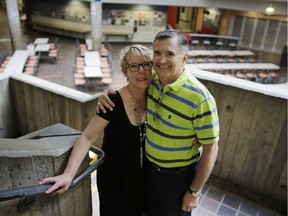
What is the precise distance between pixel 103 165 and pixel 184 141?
2.33ft

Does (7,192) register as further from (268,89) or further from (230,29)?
(230,29)

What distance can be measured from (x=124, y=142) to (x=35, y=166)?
657 mm

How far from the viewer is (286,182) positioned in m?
3.36

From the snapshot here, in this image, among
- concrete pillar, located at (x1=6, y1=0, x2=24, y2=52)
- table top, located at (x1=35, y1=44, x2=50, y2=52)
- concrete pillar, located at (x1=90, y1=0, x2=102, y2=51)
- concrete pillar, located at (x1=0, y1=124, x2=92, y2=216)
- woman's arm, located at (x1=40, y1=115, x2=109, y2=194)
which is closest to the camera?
concrete pillar, located at (x1=0, y1=124, x2=92, y2=216)

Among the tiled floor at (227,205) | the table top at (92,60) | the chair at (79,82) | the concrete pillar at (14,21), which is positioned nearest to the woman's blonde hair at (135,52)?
the tiled floor at (227,205)

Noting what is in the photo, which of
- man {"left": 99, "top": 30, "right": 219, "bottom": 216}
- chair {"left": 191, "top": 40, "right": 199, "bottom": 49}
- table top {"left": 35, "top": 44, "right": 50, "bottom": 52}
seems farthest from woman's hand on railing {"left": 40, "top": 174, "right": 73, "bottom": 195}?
chair {"left": 191, "top": 40, "right": 199, "bottom": 49}

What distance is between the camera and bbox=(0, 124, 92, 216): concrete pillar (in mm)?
1678

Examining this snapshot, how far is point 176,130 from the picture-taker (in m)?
1.96

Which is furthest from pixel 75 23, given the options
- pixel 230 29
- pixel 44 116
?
pixel 44 116

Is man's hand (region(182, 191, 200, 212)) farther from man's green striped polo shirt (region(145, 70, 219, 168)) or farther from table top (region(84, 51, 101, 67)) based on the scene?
→ table top (region(84, 51, 101, 67))

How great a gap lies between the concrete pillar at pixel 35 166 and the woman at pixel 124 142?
0.10 m

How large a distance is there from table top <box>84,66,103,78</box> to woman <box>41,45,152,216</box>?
8.75 m

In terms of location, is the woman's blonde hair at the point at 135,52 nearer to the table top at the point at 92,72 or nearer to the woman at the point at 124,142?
the woman at the point at 124,142

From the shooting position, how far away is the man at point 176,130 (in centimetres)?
187
